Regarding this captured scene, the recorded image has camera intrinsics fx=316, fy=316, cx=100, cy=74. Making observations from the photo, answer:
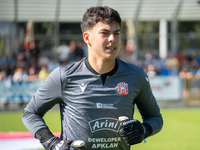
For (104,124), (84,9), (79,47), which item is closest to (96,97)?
(104,124)

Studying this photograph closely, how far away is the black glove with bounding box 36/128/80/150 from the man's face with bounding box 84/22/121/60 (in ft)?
2.78

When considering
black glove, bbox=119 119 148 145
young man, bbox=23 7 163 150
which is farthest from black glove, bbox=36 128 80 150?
black glove, bbox=119 119 148 145

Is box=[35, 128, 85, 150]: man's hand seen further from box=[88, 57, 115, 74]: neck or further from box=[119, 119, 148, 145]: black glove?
box=[88, 57, 115, 74]: neck

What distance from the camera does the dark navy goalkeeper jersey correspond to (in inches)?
113

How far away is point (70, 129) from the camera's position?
9.55ft

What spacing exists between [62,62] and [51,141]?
1393cm

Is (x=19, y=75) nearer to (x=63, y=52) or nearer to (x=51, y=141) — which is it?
(x=63, y=52)

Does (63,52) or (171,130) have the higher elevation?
(63,52)

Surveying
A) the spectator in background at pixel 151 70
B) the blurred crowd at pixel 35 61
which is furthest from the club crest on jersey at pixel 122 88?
the spectator in background at pixel 151 70

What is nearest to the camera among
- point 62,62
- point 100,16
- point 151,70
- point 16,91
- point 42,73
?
point 100,16

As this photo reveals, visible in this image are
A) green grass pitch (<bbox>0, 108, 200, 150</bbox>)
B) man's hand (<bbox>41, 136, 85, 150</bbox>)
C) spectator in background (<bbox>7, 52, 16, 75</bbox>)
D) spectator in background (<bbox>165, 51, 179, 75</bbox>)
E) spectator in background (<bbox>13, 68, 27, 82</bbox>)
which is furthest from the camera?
spectator in background (<bbox>165, 51, 179, 75</bbox>)

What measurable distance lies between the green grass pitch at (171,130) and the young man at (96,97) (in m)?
4.45

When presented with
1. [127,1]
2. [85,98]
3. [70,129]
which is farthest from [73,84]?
[127,1]

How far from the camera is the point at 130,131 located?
2.73 meters
